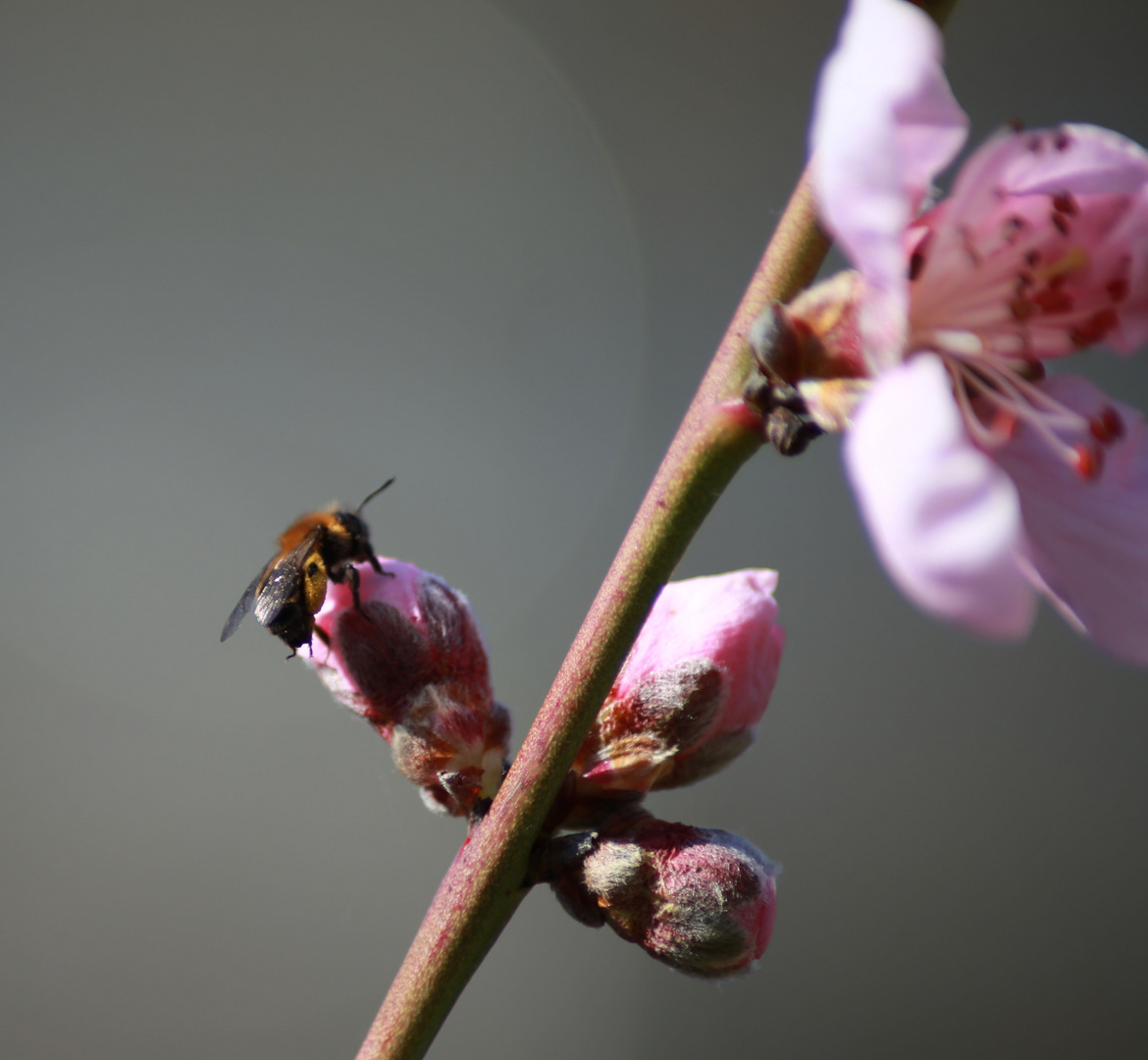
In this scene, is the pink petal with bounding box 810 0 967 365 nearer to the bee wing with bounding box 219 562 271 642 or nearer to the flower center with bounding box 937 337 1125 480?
the flower center with bounding box 937 337 1125 480

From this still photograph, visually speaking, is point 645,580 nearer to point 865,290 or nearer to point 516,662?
point 865,290

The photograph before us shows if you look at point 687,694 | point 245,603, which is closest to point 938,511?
point 687,694

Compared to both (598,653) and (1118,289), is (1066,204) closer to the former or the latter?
(1118,289)

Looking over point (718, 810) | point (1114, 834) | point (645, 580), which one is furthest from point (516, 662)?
point (645, 580)

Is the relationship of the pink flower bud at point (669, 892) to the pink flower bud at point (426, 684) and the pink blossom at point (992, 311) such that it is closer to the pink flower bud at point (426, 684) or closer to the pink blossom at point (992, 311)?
the pink flower bud at point (426, 684)

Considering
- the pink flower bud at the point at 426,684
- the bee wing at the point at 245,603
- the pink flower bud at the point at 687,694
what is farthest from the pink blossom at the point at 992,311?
the bee wing at the point at 245,603

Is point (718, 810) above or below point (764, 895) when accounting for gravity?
below
